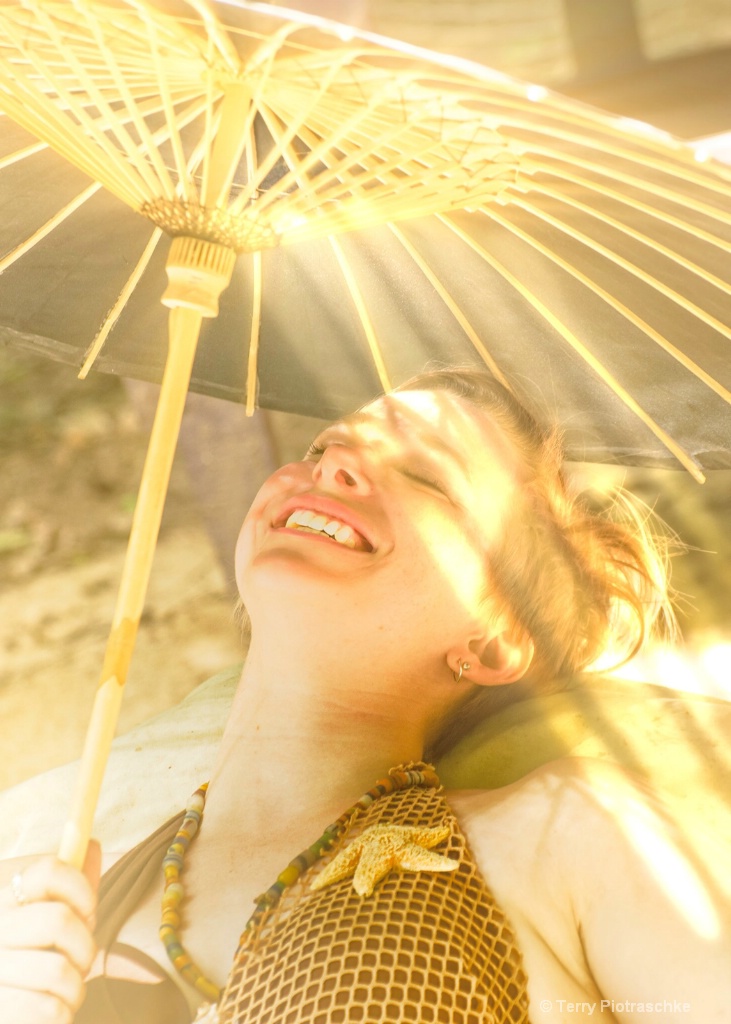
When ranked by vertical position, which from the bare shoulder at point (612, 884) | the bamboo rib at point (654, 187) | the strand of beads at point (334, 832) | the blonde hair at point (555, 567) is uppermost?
the bamboo rib at point (654, 187)

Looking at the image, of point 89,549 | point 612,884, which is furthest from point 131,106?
point 89,549

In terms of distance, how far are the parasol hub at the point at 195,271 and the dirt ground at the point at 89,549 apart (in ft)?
2.45

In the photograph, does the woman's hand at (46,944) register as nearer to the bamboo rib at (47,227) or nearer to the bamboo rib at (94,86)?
the bamboo rib at (94,86)

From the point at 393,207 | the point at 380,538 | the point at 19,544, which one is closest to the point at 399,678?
the point at 380,538

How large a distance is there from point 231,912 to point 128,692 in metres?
0.77

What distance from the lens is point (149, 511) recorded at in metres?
0.86

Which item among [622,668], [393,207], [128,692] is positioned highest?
[393,207]

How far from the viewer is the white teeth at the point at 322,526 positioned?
0.99 meters

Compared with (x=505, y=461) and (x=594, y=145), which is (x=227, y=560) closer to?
(x=505, y=461)

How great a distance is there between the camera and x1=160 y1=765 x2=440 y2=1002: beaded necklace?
809 millimetres

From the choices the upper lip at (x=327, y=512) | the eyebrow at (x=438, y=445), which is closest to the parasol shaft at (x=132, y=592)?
the upper lip at (x=327, y=512)

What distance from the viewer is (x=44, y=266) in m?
1.28

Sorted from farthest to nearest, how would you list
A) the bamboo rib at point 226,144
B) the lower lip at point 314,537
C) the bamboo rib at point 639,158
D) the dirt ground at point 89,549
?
1. the dirt ground at point 89,549
2. the lower lip at point 314,537
3. the bamboo rib at point 226,144
4. the bamboo rib at point 639,158

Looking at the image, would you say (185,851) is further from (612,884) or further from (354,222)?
(354,222)
